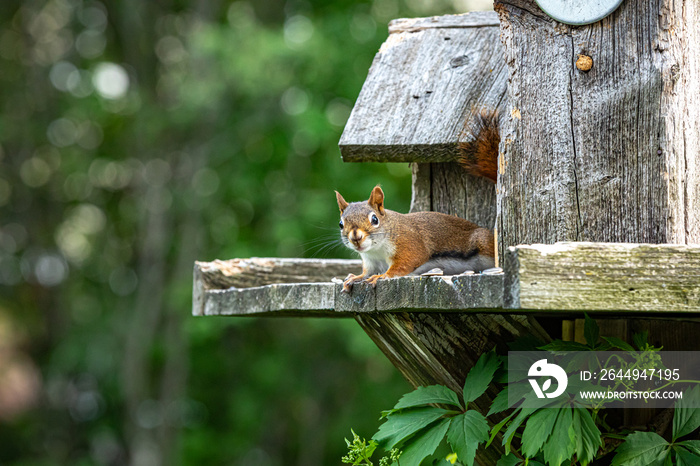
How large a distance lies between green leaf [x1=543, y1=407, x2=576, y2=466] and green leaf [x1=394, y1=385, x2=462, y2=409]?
28 cm

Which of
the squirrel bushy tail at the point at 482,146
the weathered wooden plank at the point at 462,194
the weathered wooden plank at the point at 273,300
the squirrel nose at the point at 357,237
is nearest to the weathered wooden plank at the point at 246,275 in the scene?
the weathered wooden plank at the point at 273,300

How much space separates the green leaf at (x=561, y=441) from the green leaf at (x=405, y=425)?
0.29m

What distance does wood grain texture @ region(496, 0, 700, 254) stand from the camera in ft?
6.95

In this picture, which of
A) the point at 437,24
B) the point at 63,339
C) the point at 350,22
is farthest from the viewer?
the point at 63,339

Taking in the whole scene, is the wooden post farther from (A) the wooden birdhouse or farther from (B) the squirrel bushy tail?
(B) the squirrel bushy tail

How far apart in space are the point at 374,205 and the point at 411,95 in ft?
1.45

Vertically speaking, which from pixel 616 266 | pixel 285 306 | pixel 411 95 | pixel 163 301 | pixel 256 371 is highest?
pixel 411 95

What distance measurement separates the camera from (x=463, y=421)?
206 centimetres

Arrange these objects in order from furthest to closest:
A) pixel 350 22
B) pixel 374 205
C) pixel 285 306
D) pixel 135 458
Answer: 1. pixel 135 458
2. pixel 350 22
3. pixel 374 205
4. pixel 285 306

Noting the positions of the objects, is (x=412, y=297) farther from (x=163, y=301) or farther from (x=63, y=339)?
(x=63, y=339)

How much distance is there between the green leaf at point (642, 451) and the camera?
2002 millimetres

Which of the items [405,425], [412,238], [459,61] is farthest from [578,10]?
[405,425]

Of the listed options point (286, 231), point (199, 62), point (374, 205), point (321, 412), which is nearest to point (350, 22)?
point (199, 62)

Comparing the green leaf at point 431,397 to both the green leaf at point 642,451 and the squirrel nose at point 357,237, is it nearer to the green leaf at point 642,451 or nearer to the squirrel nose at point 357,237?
the green leaf at point 642,451
